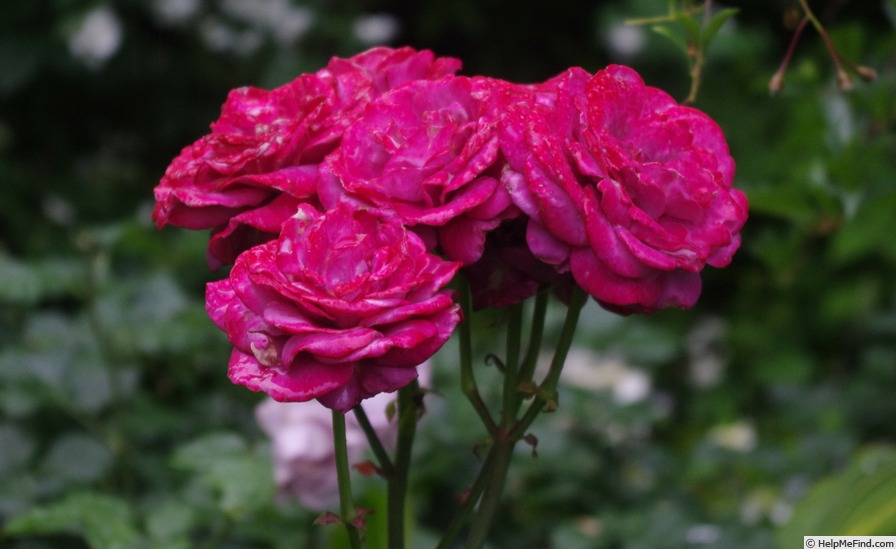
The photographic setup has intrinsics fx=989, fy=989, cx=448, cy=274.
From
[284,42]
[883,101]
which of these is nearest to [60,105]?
[284,42]

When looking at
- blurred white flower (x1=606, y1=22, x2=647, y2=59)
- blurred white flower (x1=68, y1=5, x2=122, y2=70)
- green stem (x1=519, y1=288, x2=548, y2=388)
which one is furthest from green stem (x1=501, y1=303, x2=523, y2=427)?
blurred white flower (x1=606, y1=22, x2=647, y2=59)

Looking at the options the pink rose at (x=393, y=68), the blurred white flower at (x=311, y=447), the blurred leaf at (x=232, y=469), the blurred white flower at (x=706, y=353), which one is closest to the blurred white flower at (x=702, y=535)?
the blurred white flower at (x=311, y=447)

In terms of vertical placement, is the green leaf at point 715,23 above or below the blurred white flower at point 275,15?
below

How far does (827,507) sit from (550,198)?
74 cm

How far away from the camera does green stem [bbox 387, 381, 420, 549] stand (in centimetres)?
68

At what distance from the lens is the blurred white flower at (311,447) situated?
107 cm

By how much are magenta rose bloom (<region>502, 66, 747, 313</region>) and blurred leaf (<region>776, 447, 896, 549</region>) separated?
45 cm

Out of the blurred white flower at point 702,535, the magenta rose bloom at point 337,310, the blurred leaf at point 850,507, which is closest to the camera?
the magenta rose bloom at point 337,310

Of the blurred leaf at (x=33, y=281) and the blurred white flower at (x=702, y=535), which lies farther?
the blurred leaf at (x=33, y=281)

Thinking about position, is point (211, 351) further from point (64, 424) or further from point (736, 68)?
point (736, 68)

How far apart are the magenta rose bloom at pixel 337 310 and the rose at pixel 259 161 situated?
58 mm

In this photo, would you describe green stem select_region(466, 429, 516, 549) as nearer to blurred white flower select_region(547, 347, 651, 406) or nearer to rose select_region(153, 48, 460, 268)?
rose select_region(153, 48, 460, 268)

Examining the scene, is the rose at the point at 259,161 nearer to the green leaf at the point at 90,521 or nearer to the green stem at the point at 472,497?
the green stem at the point at 472,497

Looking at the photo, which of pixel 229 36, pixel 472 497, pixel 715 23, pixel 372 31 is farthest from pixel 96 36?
pixel 472 497
